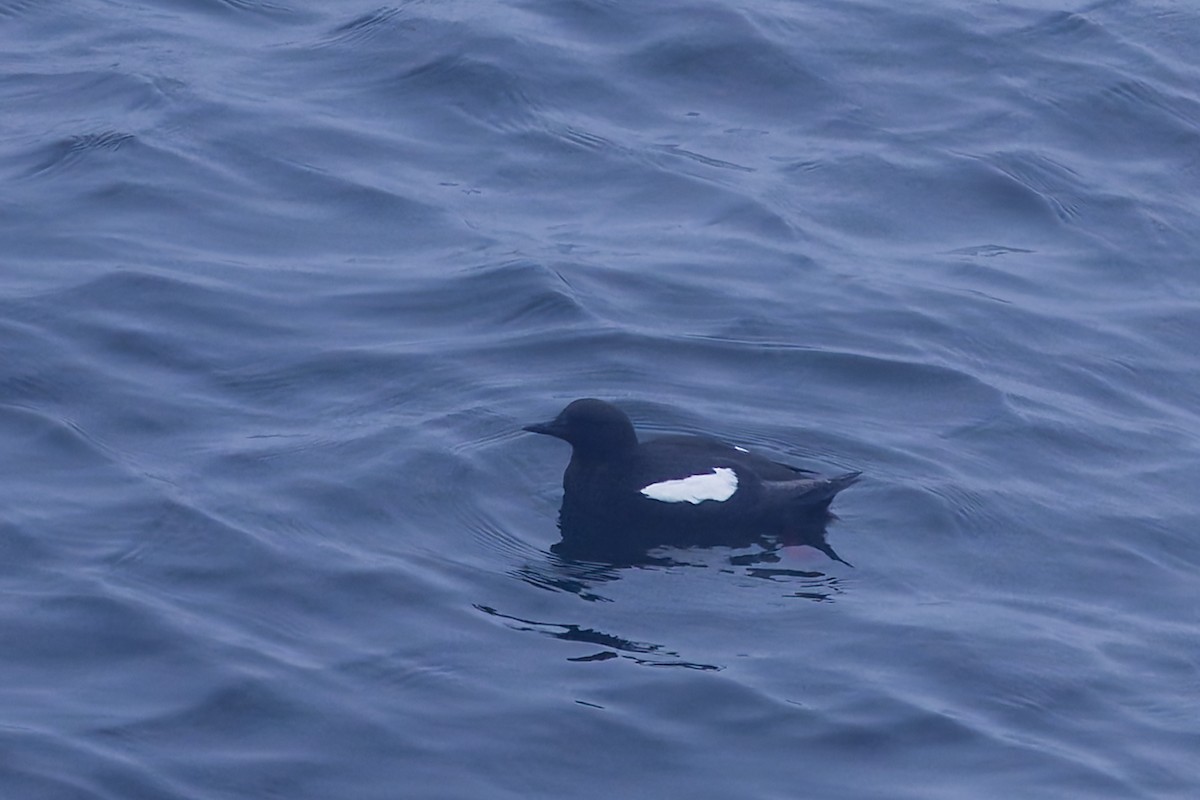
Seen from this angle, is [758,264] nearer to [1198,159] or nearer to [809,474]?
[809,474]

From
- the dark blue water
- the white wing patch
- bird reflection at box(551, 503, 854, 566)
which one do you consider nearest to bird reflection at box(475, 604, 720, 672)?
the dark blue water

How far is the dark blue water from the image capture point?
9.02m

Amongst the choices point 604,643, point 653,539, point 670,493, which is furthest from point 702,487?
point 604,643

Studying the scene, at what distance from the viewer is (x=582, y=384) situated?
1214 cm

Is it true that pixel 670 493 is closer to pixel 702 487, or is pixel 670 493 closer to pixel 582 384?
pixel 702 487

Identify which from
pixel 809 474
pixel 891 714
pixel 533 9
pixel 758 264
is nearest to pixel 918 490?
pixel 809 474

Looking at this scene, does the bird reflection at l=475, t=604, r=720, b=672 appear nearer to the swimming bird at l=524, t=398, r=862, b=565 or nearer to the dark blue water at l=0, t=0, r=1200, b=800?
the dark blue water at l=0, t=0, r=1200, b=800

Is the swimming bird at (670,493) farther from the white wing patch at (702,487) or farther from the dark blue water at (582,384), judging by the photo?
the dark blue water at (582,384)

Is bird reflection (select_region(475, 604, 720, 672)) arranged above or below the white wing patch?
below

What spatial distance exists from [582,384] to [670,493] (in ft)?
5.22

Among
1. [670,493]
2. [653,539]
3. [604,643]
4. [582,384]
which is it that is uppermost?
[582,384]

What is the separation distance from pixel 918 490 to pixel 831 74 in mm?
6531

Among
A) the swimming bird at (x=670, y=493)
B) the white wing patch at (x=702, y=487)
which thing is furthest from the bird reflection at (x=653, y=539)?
the white wing patch at (x=702, y=487)

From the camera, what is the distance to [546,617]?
9805mm
